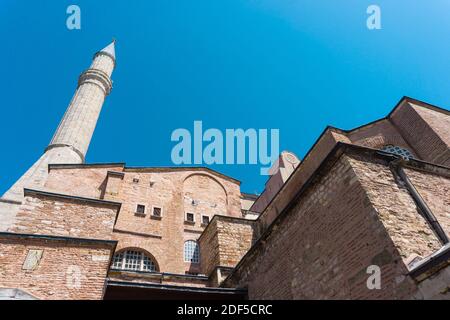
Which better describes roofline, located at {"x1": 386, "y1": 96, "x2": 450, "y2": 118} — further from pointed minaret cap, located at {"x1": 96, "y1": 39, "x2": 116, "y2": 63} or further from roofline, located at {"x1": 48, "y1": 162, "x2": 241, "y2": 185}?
pointed minaret cap, located at {"x1": 96, "y1": 39, "x2": 116, "y2": 63}

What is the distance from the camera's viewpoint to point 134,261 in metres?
13.2

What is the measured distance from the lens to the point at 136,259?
13.3 metres

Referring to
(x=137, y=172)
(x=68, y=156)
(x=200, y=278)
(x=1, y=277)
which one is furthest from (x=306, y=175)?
(x=68, y=156)

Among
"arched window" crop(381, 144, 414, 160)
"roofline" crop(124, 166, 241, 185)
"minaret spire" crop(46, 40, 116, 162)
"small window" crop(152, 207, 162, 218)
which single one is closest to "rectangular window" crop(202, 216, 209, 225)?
"small window" crop(152, 207, 162, 218)

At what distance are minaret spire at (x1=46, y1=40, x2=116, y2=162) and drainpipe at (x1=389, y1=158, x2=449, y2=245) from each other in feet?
65.3

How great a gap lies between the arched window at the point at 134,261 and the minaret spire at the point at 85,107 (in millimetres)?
10634

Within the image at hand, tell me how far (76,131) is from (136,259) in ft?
41.5

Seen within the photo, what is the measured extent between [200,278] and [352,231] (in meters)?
7.28

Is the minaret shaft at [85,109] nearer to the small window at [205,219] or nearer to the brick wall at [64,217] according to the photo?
the small window at [205,219]

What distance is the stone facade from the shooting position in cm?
521

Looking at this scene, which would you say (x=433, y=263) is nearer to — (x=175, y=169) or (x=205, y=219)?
(x=205, y=219)

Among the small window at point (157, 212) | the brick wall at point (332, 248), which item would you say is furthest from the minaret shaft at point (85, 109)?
the brick wall at point (332, 248)

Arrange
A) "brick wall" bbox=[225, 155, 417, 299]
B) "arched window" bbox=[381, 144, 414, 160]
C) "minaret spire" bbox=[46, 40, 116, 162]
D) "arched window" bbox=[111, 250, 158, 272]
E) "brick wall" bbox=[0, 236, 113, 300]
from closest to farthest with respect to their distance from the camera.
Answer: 1. "brick wall" bbox=[225, 155, 417, 299]
2. "brick wall" bbox=[0, 236, 113, 300]
3. "arched window" bbox=[381, 144, 414, 160]
4. "arched window" bbox=[111, 250, 158, 272]
5. "minaret spire" bbox=[46, 40, 116, 162]

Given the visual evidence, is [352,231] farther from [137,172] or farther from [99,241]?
[137,172]
